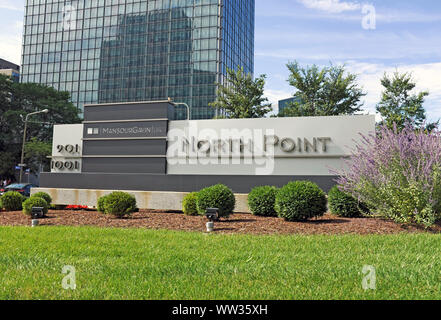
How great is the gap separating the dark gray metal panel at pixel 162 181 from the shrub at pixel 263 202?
119 inches

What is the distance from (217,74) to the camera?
226ft

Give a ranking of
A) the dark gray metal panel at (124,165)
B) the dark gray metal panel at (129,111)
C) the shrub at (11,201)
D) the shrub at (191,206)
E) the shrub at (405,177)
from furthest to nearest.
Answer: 1. the dark gray metal panel at (129,111)
2. the dark gray metal panel at (124,165)
3. the shrub at (11,201)
4. the shrub at (191,206)
5. the shrub at (405,177)

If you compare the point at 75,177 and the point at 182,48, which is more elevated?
the point at 182,48

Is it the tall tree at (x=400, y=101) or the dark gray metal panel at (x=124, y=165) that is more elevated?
the tall tree at (x=400, y=101)

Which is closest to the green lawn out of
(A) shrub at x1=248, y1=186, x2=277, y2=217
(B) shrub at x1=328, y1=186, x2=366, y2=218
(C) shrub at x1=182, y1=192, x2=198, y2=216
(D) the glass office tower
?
(B) shrub at x1=328, y1=186, x2=366, y2=218

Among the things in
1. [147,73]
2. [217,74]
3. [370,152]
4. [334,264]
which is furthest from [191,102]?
→ [334,264]

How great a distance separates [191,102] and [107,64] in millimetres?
21773

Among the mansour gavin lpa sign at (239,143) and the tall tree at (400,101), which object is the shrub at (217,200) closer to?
the mansour gavin lpa sign at (239,143)

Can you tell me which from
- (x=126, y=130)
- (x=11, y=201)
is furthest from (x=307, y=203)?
(x=11, y=201)

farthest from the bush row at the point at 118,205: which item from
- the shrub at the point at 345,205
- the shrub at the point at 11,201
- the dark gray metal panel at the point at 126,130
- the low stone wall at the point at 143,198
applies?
the shrub at the point at 345,205

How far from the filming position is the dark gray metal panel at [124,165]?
1756 cm

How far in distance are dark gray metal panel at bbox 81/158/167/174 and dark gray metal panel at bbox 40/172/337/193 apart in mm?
336

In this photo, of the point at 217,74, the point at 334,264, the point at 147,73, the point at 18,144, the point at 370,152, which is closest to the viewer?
the point at 334,264
